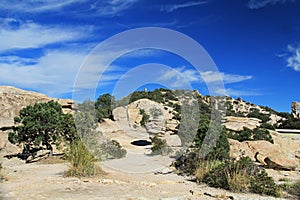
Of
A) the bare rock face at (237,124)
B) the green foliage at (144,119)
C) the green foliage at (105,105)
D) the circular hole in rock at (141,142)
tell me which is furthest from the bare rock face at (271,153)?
the green foliage at (105,105)

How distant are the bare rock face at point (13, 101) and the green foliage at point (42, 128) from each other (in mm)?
7997

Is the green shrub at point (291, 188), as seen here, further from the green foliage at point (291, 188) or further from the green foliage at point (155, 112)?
the green foliage at point (155, 112)

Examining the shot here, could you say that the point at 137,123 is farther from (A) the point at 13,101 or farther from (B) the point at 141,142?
(A) the point at 13,101

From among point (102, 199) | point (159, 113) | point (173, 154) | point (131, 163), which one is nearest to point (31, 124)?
point (131, 163)

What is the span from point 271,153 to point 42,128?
10.7 metres

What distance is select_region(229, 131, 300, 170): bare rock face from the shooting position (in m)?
12.1

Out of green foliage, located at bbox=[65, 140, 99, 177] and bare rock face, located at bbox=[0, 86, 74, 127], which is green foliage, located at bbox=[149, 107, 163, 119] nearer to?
bare rock face, located at bbox=[0, 86, 74, 127]

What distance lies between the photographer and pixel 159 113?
92.3 feet

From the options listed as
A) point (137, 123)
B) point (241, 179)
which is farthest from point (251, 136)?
point (137, 123)

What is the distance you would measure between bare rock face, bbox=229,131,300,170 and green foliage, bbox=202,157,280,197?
304 centimetres

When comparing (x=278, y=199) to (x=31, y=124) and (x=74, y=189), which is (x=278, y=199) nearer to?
(x=74, y=189)

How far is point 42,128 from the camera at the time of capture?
618 inches

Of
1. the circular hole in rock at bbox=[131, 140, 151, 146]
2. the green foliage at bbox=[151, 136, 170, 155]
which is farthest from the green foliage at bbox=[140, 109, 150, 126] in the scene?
the green foliage at bbox=[151, 136, 170, 155]

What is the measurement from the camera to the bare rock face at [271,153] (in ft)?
39.6
